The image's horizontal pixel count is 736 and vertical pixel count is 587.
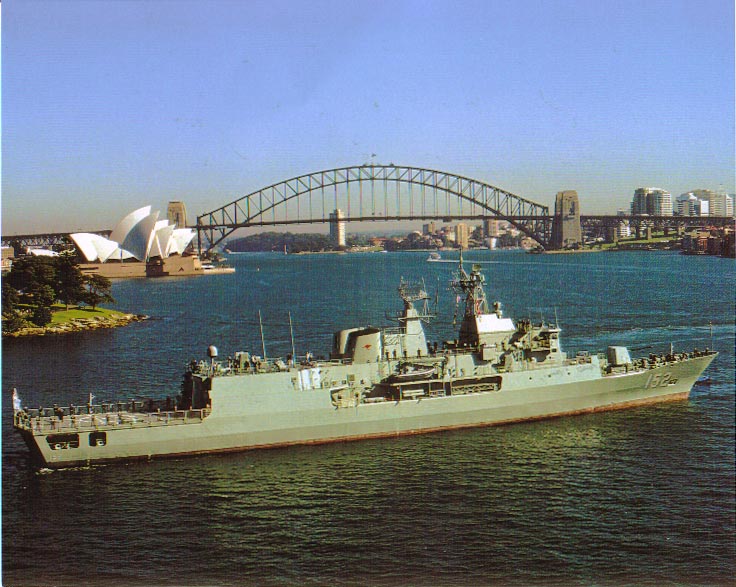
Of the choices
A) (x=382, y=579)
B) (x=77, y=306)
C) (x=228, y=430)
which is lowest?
(x=382, y=579)

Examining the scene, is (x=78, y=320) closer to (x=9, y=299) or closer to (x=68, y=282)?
(x=9, y=299)

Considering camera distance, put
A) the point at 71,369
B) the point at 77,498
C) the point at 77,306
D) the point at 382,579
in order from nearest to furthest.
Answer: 1. the point at 382,579
2. the point at 77,498
3. the point at 71,369
4. the point at 77,306

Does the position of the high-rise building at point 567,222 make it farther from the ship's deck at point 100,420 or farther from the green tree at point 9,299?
the ship's deck at point 100,420

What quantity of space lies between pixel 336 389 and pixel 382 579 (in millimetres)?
10582

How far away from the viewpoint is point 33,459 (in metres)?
23.3

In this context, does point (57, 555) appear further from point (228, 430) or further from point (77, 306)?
point (77, 306)

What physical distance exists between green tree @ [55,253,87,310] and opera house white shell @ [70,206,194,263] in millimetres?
31930

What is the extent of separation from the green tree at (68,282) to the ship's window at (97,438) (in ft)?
123

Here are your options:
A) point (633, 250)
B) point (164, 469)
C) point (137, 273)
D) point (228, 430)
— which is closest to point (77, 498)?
point (164, 469)

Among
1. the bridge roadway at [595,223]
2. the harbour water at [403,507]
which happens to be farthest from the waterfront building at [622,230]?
the harbour water at [403,507]

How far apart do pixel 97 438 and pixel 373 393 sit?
888cm

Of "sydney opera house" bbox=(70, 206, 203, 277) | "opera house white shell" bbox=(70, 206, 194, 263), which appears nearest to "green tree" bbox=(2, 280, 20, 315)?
"sydney opera house" bbox=(70, 206, 203, 277)

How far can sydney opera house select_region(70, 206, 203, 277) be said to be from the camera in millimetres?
90625

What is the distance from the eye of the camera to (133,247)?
94.0 metres
